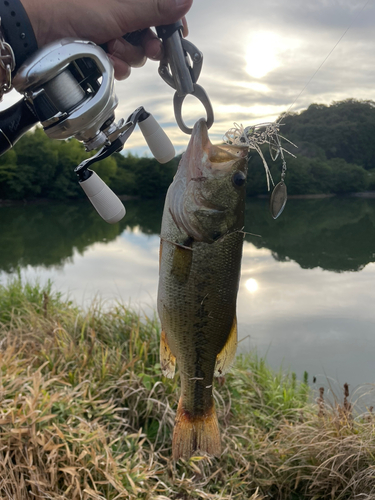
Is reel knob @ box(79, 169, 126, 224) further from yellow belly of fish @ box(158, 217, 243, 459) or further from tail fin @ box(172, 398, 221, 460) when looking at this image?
tail fin @ box(172, 398, 221, 460)

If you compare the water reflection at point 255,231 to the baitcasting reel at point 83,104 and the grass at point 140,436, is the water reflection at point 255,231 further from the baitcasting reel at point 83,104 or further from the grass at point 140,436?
the baitcasting reel at point 83,104

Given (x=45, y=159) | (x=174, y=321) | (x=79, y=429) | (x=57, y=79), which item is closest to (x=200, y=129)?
(x=57, y=79)

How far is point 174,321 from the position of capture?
65.4 inches

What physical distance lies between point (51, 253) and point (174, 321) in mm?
26999

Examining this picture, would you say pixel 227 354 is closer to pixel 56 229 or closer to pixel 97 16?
pixel 97 16

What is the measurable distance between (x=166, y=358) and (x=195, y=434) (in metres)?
0.39

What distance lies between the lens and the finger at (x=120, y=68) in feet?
6.73

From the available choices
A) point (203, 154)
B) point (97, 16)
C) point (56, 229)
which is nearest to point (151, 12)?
point (97, 16)

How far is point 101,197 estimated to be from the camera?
1.58 meters

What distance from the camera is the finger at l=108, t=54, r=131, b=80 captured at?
2053mm


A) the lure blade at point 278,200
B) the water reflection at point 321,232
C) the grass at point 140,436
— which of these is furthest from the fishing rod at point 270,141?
the water reflection at point 321,232

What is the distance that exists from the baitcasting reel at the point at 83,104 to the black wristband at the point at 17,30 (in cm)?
9

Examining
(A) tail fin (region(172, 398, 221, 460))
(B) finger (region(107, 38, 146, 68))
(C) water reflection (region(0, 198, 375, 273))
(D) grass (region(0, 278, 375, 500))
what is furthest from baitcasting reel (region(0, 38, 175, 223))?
(C) water reflection (region(0, 198, 375, 273))

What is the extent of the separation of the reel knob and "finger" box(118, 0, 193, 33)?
2.26ft
